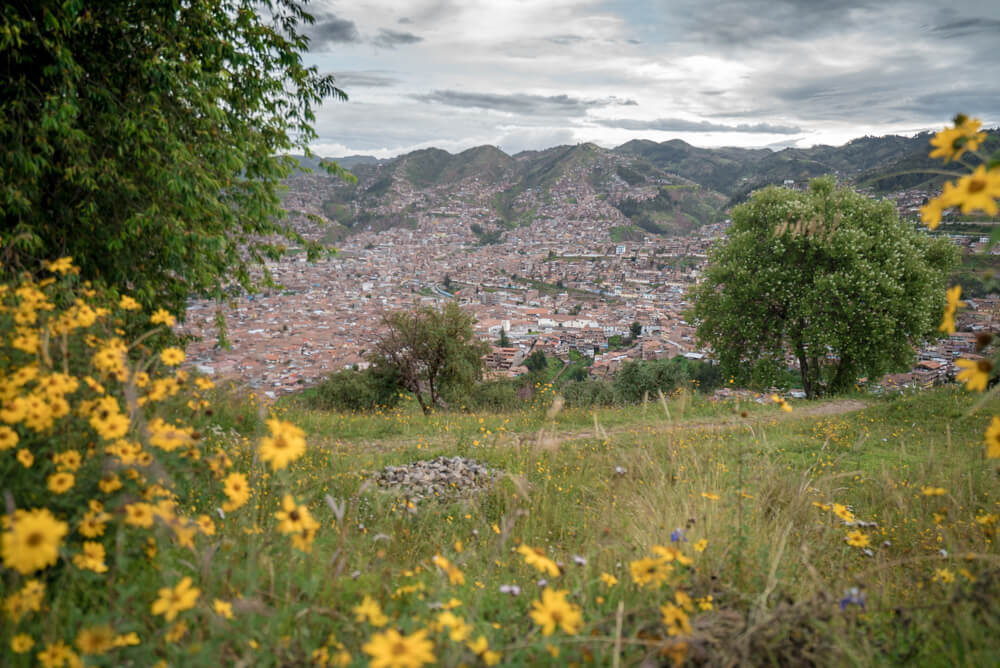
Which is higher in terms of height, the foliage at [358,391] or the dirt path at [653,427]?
the dirt path at [653,427]

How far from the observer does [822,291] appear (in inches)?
652

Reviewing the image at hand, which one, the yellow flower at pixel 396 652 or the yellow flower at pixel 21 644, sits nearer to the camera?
the yellow flower at pixel 396 652

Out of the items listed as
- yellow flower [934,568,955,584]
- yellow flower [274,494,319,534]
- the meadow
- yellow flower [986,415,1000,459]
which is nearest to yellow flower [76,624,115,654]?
the meadow

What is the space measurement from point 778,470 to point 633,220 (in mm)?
163420

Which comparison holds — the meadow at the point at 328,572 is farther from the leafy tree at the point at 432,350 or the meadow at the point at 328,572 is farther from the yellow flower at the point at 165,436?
the leafy tree at the point at 432,350

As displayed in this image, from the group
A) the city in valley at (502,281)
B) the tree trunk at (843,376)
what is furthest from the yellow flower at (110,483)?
the tree trunk at (843,376)

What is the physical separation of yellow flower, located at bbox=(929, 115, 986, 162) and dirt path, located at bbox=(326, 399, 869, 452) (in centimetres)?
512

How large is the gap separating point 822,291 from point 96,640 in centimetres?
1945

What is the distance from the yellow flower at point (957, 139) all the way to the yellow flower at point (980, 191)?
23cm

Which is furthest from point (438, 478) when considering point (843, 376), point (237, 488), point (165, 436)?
point (843, 376)

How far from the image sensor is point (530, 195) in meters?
197

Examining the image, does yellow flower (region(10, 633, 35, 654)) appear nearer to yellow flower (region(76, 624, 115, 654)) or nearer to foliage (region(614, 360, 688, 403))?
yellow flower (region(76, 624, 115, 654))

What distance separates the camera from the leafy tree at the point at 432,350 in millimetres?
16906

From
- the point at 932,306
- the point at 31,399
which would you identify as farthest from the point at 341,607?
the point at 932,306
